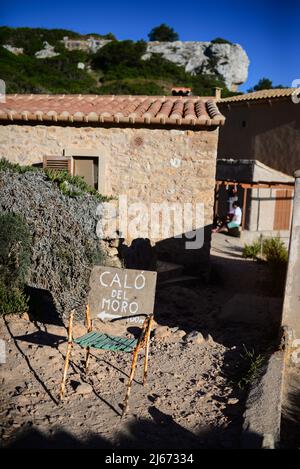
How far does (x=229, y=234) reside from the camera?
→ 14.3 m

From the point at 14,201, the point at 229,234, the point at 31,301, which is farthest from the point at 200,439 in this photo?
the point at 229,234

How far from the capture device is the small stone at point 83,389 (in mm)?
3999

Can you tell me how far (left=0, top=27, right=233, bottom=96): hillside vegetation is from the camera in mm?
28656

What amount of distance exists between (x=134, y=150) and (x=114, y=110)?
3.44 feet

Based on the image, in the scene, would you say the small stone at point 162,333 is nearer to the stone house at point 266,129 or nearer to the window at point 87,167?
the window at point 87,167

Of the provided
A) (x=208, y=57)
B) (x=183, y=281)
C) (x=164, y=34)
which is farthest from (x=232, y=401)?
(x=164, y=34)

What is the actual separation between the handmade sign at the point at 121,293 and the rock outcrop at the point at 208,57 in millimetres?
39009

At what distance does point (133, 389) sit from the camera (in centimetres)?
417

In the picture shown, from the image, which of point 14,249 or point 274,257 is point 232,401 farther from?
point 274,257

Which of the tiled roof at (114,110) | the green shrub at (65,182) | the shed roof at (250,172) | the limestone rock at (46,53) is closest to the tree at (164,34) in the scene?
the limestone rock at (46,53)

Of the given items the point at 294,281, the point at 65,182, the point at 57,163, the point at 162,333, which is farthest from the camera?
the point at 57,163

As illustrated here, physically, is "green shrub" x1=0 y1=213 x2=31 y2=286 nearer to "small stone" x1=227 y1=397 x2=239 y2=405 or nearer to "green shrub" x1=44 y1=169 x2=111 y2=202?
"green shrub" x1=44 y1=169 x2=111 y2=202

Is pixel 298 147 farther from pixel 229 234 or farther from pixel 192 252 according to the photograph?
pixel 192 252
